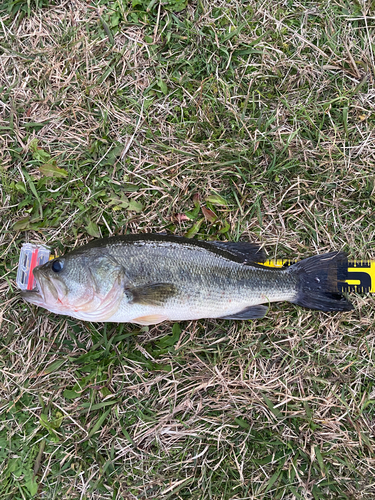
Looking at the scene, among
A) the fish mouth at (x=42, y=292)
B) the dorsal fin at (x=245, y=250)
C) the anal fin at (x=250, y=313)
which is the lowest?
Result: the anal fin at (x=250, y=313)

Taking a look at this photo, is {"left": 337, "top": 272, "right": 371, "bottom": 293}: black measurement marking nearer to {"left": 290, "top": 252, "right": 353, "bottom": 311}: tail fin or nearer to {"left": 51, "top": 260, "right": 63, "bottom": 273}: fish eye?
{"left": 290, "top": 252, "right": 353, "bottom": 311}: tail fin

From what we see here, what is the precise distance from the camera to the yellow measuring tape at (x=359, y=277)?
3.40 meters

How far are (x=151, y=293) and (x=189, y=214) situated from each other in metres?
1.02

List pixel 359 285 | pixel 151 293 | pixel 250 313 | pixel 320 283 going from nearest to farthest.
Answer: pixel 151 293, pixel 250 313, pixel 320 283, pixel 359 285

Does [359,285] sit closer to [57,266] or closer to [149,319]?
[149,319]

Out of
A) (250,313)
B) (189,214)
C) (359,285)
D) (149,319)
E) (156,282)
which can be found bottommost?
(359,285)

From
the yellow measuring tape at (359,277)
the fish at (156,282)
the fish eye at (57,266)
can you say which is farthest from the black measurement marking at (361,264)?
the fish eye at (57,266)

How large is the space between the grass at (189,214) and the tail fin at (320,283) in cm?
17

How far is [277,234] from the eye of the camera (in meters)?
3.51

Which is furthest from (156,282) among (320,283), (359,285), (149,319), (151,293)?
(359,285)

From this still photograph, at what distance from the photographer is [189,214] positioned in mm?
3443

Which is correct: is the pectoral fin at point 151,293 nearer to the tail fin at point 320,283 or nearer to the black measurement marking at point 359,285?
the tail fin at point 320,283

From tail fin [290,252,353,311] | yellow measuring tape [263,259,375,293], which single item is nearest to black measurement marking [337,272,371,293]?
yellow measuring tape [263,259,375,293]

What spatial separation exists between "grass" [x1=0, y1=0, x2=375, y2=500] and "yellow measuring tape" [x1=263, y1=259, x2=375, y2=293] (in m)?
0.11
